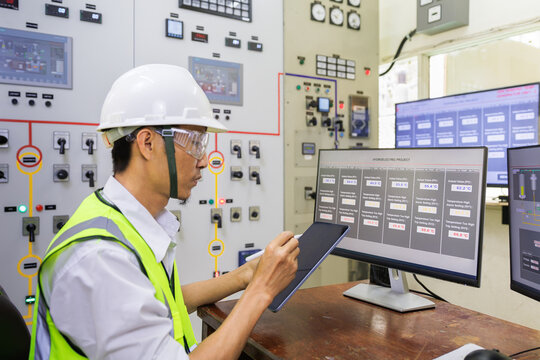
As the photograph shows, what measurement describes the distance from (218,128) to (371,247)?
2.31 ft

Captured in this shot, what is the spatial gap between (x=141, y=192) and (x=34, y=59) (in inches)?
63.5

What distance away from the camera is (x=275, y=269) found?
113cm

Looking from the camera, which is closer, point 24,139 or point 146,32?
point 24,139

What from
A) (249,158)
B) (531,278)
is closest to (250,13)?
(249,158)

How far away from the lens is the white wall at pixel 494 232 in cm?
285

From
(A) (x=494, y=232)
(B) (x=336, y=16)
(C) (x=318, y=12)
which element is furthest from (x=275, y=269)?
(B) (x=336, y=16)

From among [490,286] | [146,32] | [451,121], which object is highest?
[146,32]

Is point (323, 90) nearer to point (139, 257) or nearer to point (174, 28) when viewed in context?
point (174, 28)

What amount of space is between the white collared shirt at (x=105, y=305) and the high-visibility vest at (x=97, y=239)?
25 mm

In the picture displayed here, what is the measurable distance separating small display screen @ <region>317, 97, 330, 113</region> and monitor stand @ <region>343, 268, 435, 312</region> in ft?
6.24

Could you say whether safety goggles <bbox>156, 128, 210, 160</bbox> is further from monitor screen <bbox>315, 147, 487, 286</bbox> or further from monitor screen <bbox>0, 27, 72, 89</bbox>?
monitor screen <bbox>0, 27, 72, 89</bbox>

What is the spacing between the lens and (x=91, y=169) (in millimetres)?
2396

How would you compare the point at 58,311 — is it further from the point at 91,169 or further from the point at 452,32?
the point at 452,32

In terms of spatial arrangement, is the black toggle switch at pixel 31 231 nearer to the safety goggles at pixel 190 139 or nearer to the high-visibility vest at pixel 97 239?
the high-visibility vest at pixel 97 239
